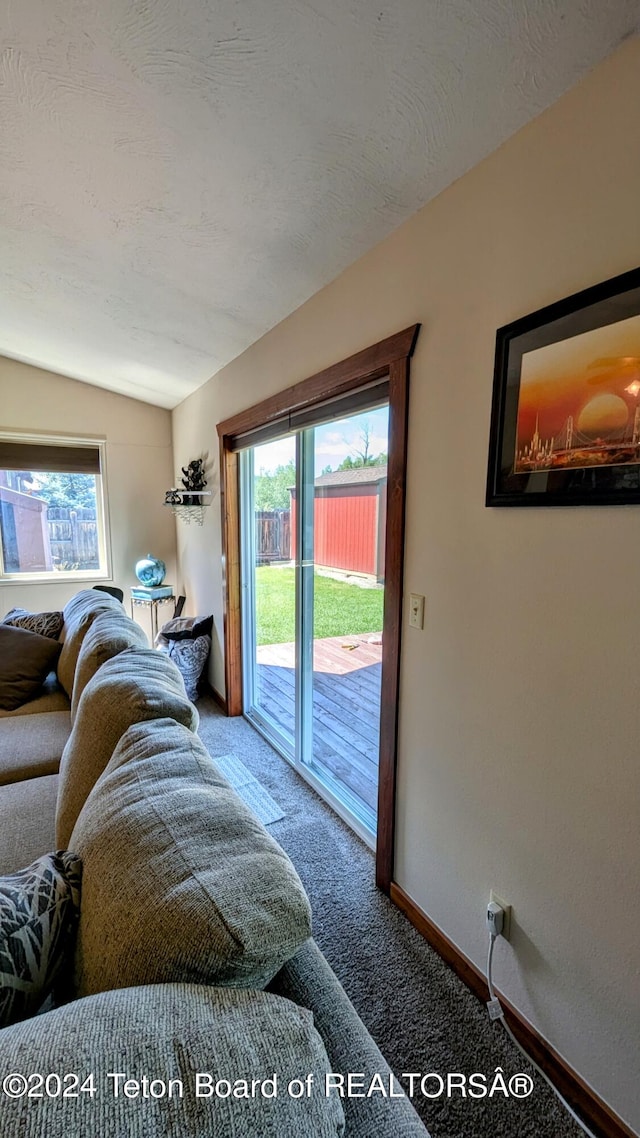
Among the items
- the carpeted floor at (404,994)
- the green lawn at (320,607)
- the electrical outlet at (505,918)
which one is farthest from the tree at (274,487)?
the electrical outlet at (505,918)

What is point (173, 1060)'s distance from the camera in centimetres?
48

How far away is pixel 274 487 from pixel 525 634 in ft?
6.26

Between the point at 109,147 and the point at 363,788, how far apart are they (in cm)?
254

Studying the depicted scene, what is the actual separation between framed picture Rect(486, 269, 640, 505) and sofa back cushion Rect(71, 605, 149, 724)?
1.42 meters

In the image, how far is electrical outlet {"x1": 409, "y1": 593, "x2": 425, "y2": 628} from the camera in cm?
151

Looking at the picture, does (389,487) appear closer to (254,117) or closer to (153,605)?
(254,117)

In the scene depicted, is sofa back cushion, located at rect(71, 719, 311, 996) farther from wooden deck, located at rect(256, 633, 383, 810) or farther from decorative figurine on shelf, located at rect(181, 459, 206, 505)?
decorative figurine on shelf, located at rect(181, 459, 206, 505)

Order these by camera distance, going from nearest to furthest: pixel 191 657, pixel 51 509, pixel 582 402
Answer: pixel 582 402 → pixel 191 657 → pixel 51 509

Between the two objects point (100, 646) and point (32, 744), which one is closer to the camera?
point (100, 646)

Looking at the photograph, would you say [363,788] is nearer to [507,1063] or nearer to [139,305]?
[507,1063]

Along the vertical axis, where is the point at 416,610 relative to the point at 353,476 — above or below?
below

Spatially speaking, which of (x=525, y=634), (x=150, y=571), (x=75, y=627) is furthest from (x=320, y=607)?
(x=150, y=571)

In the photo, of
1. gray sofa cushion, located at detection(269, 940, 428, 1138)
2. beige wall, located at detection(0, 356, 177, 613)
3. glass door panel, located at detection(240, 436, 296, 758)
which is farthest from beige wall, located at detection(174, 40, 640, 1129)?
beige wall, located at detection(0, 356, 177, 613)

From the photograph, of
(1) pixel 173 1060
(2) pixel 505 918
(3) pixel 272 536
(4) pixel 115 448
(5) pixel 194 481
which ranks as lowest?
(2) pixel 505 918
